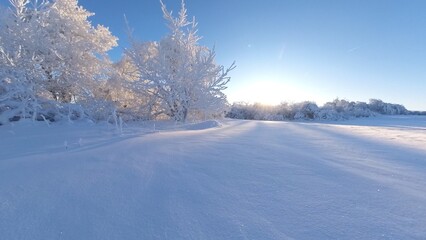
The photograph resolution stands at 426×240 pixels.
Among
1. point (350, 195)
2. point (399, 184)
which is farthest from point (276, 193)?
point (399, 184)

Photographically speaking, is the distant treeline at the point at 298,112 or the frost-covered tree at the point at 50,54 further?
the distant treeline at the point at 298,112

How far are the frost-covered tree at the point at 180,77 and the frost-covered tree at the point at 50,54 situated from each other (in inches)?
75.6

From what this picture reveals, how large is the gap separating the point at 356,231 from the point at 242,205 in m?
0.59

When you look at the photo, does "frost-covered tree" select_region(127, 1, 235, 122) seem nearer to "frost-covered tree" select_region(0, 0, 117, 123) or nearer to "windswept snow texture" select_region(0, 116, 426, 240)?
"frost-covered tree" select_region(0, 0, 117, 123)

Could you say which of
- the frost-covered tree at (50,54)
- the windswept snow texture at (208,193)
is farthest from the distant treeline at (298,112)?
the windswept snow texture at (208,193)

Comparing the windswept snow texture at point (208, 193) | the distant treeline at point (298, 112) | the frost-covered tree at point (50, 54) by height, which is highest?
the frost-covered tree at point (50, 54)

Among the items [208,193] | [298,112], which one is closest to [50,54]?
[208,193]

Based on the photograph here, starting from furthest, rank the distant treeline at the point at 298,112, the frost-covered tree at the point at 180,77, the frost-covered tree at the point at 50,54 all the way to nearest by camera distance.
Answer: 1. the distant treeline at the point at 298,112
2. the frost-covered tree at the point at 180,77
3. the frost-covered tree at the point at 50,54

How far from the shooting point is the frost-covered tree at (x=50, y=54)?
18.6ft

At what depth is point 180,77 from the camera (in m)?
6.75

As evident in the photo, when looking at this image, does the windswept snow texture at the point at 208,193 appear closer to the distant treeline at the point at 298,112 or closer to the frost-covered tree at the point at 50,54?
the frost-covered tree at the point at 50,54

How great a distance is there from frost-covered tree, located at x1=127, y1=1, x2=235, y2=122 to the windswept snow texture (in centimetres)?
396

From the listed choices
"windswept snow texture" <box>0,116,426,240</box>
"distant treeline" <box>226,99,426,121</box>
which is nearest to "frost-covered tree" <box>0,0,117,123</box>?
"windswept snow texture" <box>0,116,426,240</box>

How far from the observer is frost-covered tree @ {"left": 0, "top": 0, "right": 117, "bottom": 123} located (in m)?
5.66
